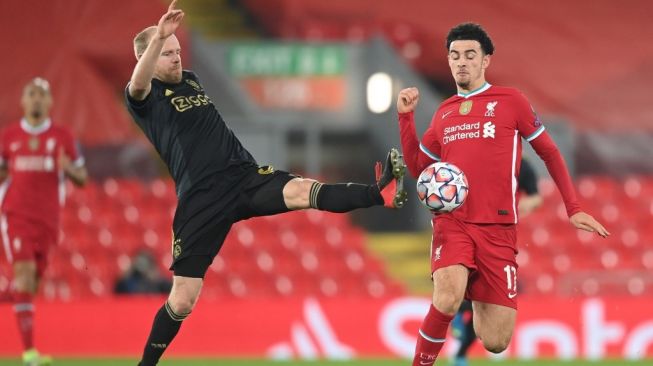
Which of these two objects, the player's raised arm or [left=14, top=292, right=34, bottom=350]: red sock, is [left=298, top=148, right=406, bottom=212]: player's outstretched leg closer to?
the player's raised arm

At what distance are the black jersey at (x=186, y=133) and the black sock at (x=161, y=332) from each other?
69 centimetres

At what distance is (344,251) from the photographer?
1536cm

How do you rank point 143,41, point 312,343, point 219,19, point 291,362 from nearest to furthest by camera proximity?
1. point 143,41
2. point 291,362
3. point 312,343
4. point 219,19

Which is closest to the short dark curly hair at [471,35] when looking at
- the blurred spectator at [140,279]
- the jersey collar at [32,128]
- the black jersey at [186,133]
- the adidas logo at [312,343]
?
the black jersey at [186,133]

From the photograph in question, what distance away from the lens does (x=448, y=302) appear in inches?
255

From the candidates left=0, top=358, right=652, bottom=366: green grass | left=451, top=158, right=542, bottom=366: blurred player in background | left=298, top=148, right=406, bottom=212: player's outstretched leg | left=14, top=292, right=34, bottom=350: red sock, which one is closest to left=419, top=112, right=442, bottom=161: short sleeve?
left=298, top=148, right=406, bottom=212: player's outstretched leg

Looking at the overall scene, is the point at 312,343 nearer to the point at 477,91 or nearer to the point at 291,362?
the point at 291,362

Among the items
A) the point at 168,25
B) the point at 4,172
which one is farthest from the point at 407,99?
the point at 4,172

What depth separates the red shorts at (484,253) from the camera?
21.9 feet

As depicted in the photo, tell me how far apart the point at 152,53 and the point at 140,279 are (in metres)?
6.44

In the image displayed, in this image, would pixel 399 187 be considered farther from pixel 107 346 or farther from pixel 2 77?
pixel 2 77

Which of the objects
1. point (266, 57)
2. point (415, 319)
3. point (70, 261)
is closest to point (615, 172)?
point (266, 57)

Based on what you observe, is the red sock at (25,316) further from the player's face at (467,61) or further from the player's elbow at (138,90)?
the player's face at (467,61)

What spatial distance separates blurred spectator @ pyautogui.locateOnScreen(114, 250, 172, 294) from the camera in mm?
12625
